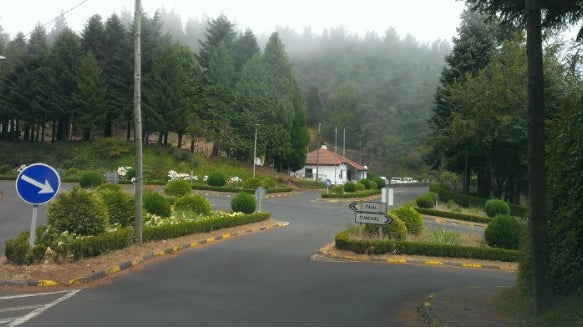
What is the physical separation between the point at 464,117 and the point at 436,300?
102ft

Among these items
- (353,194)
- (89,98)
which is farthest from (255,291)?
(89,98)

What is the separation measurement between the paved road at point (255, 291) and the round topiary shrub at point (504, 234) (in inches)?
106

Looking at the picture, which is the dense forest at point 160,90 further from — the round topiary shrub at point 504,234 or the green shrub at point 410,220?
the round topiary shrub at point 504,234

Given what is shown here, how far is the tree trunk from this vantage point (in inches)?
241

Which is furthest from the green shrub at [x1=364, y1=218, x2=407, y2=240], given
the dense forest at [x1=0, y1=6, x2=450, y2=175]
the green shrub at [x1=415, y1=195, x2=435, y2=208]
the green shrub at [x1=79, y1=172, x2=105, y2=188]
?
the dense forest at [x1=0, y1=6, x2=450, y2=175]

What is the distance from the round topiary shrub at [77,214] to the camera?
12203mm

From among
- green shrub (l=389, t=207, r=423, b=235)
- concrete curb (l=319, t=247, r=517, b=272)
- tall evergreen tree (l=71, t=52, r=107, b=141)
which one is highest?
tall evergreen tree (l=71, t=52, r=107, b=141)

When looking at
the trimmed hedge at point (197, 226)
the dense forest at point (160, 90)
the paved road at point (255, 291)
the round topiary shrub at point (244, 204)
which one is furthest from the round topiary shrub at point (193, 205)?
the dense forest at point (160, 90)

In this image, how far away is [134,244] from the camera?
13180 mm

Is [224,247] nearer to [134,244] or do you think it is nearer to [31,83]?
[134,244]

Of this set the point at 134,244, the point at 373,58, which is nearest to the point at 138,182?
the point at 134,244

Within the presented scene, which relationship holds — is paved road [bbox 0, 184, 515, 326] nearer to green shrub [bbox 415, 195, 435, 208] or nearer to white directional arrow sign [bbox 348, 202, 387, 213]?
white directional arrow sign [bbox 348, 202, 387, 213]

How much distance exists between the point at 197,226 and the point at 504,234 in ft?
32.4

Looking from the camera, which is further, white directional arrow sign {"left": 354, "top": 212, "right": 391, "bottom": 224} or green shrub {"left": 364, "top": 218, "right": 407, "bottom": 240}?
green shrub {"left": 364, "top": 218, "right": 407, "bottom": 240}
